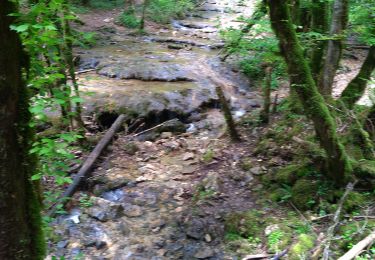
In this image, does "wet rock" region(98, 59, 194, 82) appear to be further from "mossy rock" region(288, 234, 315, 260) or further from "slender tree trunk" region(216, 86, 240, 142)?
"mossy rock" region(288, 234, 315, 260)

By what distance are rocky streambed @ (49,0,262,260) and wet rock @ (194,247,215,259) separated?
2cm

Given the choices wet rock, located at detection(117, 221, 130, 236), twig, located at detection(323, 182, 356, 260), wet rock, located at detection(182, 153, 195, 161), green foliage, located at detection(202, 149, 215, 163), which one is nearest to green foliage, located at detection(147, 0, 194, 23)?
wet rock, located at detection(182, 153, 195, 161)

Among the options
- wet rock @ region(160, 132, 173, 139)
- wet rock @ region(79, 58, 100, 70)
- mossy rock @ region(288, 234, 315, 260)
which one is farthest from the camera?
wet rock @ region(79, 58, 100, 70)

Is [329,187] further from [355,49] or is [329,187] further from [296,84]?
[355,49]

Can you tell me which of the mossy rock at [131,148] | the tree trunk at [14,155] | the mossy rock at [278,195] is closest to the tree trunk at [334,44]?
the mossy rock at [278,195]

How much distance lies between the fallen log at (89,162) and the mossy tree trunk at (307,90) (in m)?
4.00

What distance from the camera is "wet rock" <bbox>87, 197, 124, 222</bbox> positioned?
6.04 metres

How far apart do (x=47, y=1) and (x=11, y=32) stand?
561 millimetres

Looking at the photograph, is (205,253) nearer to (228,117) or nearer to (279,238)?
(279,238)

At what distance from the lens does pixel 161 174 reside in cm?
747

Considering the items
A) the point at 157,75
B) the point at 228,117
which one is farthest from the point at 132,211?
the point at 157,75

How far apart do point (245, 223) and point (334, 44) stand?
3.78 metres

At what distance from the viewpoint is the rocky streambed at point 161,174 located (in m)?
5.56

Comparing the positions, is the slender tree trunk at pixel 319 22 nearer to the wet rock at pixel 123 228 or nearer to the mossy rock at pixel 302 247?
the mossy rock at pixel 302 247
